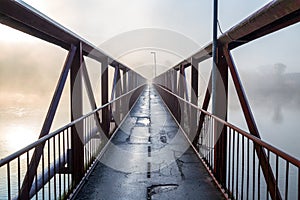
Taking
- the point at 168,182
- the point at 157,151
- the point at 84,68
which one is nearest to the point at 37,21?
the point at 84,68

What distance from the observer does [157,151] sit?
6.42 metres

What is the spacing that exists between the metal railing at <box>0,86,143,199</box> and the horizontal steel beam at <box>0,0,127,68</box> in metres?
1.04

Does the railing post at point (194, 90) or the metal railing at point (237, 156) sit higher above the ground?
the railing post at point (194, 90)

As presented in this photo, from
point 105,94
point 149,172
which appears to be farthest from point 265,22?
point 105,94

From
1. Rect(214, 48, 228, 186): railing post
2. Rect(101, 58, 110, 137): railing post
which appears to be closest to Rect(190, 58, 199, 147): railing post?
Rect(101, 58, 110, 137): railing post

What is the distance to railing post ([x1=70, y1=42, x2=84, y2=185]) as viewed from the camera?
14.1 ft

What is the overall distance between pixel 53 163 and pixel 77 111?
932 millimetres

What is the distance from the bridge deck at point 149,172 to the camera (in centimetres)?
402

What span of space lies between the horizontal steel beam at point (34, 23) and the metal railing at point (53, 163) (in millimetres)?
1041

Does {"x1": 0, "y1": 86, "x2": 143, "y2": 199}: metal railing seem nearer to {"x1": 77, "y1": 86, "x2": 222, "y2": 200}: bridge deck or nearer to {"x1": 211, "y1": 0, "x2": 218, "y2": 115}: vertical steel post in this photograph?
{"x1": 77, "y1": 86, "x2": 222, "y2": 200}: bridge deck

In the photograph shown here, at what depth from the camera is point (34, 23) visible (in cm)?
294

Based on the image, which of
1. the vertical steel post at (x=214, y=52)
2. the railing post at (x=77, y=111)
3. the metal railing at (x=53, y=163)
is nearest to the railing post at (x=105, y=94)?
the metal railing at (x=53, y=163)

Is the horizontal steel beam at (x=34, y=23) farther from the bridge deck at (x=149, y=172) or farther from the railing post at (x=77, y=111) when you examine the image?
the bridge deck at (x=149, y=172)

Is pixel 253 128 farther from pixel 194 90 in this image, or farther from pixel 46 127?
pixel 194 90
